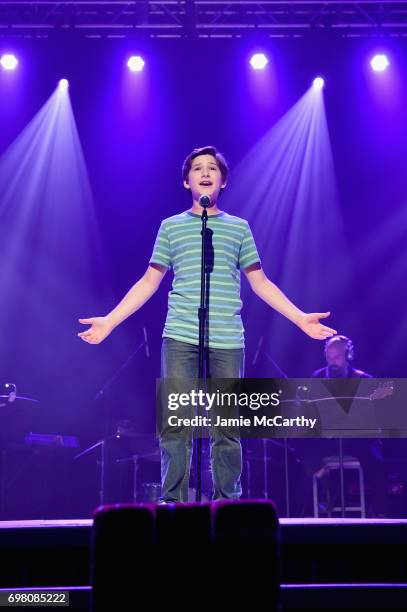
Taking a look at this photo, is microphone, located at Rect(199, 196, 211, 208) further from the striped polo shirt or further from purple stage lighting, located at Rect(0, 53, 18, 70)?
purple stage lighting, located at Rect(0, 53, 18, 70)

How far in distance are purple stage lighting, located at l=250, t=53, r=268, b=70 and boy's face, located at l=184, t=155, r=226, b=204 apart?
5155 mm

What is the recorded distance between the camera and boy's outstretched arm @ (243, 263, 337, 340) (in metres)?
3.99

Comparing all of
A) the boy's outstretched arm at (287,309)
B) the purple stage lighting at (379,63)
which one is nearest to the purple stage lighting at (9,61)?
the purple stage lighting at (379,63)

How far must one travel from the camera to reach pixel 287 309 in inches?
158

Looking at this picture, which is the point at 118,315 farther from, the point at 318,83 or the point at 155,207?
the point at 318,83

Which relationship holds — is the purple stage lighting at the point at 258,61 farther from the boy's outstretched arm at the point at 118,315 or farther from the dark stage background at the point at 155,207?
the boy's outstretched arm at the point at 118,315

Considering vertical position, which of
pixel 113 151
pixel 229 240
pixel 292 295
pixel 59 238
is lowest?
pixel 229 240

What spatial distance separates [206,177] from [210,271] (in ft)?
1.82

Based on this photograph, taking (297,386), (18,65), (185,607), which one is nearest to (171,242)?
(297,386)

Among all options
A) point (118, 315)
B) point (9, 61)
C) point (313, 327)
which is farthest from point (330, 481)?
point (9, 61)

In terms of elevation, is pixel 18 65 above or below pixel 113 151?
above

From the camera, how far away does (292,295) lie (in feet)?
29.9

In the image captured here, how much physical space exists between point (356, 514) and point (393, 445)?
3.87 ft

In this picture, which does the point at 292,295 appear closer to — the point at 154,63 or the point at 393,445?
the point at 393,445
